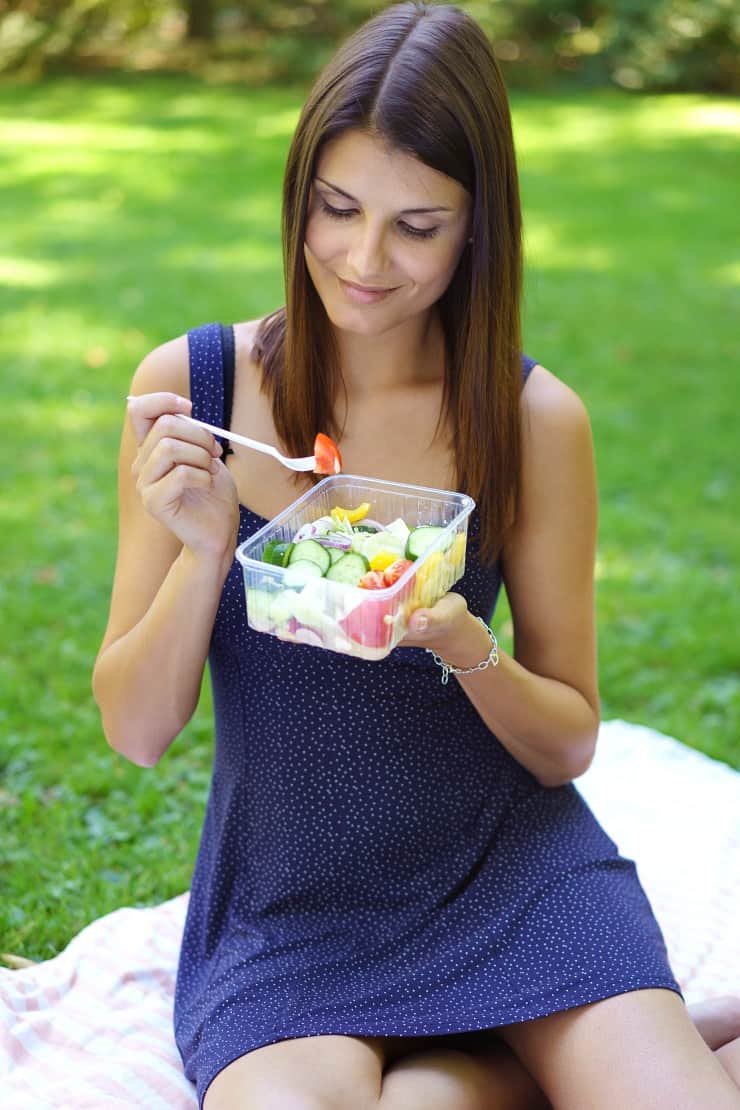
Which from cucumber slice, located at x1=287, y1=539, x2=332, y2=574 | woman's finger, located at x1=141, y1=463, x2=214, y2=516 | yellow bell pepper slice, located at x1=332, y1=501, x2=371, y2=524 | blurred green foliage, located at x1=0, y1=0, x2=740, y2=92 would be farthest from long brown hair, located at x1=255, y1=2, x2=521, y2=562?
blurred green foliage, located at x1=0, y1=0, x2=740, y2=92

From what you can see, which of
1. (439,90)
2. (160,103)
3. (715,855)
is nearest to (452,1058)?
(715,855)

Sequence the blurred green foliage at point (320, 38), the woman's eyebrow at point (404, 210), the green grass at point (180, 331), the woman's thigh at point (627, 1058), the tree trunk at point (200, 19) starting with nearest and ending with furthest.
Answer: the woman's thigh at point (627, 1058) < the woman's eyebrow at point (404, 210) < the green grass at point (180, 331) < the blurred green foliage at point (320, 38) < the tree trunk at point (200, 19)

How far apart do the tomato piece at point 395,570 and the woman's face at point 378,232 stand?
552 millimetres

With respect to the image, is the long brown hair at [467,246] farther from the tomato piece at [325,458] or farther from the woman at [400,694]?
the tomato piece at [325,458]

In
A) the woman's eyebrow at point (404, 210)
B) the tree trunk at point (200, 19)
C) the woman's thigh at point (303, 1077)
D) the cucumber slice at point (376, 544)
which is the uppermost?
the woman's eyebrow at point (404, 210)

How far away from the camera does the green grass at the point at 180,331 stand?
340 cm

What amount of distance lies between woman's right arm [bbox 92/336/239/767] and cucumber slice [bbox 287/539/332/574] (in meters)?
0.20

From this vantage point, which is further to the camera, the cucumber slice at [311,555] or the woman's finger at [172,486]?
the woman's finger at [172,486]

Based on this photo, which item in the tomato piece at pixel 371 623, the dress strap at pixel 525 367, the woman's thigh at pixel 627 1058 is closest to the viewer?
the tomato piece at pixel 371 623

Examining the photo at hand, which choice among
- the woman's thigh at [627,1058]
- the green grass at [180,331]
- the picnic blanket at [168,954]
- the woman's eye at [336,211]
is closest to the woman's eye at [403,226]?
the woman's eye at [336,211]

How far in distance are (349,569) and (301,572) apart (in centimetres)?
6

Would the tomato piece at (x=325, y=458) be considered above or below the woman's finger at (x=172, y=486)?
below

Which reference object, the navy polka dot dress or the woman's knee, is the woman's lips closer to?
the navy polka dot dress

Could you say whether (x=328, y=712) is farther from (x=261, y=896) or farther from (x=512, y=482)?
(x=512, y=482)
